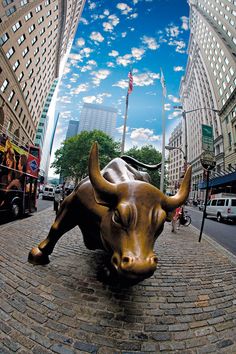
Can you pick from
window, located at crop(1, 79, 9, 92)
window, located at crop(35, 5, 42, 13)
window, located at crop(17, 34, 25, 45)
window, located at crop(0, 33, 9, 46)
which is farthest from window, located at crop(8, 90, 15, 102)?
window, located at crop(35, 5, 42, 13)

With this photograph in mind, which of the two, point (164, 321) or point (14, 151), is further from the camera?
point (14, 151)

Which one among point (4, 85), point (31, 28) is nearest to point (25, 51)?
point (31, 28)

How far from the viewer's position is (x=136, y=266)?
1.53m

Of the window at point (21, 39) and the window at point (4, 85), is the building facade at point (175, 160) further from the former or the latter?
the window at point (4, 85)

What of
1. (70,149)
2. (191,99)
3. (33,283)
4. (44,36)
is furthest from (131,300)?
(191,99)

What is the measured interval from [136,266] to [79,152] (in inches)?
1243

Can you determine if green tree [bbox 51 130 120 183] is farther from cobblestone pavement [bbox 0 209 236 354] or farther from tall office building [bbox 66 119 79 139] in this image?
tall office building [bbox 66 119 79 139]

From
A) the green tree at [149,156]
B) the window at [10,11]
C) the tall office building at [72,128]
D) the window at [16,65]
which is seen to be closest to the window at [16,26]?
the window at [10,11]

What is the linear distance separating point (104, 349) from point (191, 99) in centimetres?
8167

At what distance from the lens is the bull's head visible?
5.19ft

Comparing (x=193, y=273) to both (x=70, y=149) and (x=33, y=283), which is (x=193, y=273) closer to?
(x=33, y=283)

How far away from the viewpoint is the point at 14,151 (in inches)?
317

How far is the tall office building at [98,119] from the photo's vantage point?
423 ft

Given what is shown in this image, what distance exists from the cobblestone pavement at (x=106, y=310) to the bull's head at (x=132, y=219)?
88cm
